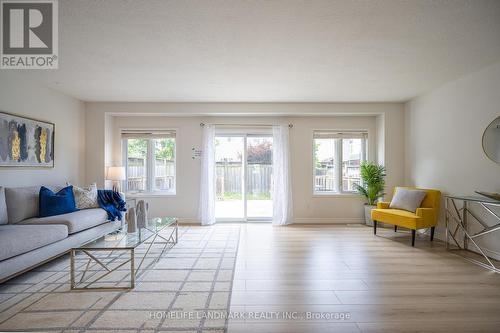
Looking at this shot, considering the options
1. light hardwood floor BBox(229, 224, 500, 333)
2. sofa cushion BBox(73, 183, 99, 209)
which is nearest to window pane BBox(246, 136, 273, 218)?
light hardwood floor BBox(229, 224, 500, 333)

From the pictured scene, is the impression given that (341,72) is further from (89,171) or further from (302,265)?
(89,171)

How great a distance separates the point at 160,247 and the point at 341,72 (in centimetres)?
355

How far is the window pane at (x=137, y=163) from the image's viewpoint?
231 inches

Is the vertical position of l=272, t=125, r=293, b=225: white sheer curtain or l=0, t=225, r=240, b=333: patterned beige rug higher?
l=272, t=125, r=293, b=225: white sheer curtain

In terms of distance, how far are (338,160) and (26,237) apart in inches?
210

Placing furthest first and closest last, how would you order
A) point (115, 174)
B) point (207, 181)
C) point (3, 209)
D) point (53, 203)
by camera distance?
point (207, 181), point (115, 174), point (53, 203), point (3, 209)

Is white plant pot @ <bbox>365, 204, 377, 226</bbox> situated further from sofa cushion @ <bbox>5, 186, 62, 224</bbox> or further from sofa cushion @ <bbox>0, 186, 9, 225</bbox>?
sofa cushion @ <bbox>0, 186, 9, 225</bbox>

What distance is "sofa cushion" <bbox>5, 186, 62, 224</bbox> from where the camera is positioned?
11.0 ft

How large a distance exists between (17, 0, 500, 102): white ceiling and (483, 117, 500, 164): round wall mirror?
0.81 m

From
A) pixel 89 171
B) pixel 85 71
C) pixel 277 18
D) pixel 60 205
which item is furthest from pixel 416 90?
pixel 89 171

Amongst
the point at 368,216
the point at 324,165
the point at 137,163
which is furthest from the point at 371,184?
the point at 137,163

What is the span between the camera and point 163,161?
19.3 ft

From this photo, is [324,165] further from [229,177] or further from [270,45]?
[270,45]

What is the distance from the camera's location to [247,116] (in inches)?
227
